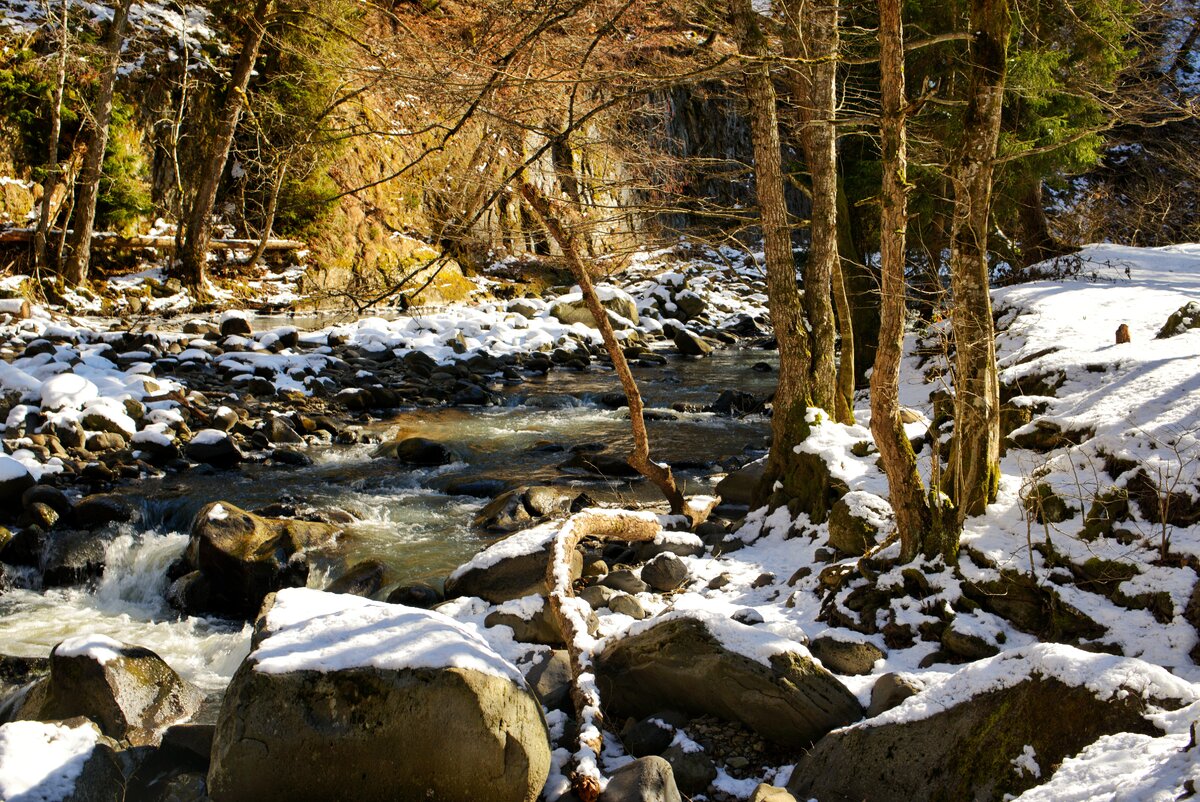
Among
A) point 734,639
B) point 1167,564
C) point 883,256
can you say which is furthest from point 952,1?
point 734,639

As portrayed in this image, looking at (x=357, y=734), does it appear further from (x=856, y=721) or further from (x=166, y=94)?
(x=166, y=94)

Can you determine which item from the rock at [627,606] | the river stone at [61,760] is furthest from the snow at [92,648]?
the rock at [627,606]

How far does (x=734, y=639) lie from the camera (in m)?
4.29

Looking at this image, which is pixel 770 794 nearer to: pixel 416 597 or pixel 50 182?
pixel 416 597

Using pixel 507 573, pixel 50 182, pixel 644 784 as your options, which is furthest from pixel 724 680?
pixel 50 182

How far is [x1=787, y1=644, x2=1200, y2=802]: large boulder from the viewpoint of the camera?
9.95 ft

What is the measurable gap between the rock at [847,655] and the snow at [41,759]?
3584 millimetres

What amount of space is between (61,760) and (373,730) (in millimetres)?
1510

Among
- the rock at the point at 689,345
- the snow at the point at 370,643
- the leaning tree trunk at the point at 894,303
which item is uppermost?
the leaning tree trunk at the point at 894,303

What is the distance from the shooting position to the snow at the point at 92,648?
15.2 ft

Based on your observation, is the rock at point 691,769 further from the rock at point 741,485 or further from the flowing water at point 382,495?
the rock at point 741,485

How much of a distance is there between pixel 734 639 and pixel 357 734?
1.83m

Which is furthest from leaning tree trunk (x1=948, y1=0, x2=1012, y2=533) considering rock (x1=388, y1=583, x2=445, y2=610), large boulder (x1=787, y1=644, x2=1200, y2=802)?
rock (x1=388, y1=583, x2=445, y2=610)

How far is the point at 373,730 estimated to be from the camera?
351 cm
